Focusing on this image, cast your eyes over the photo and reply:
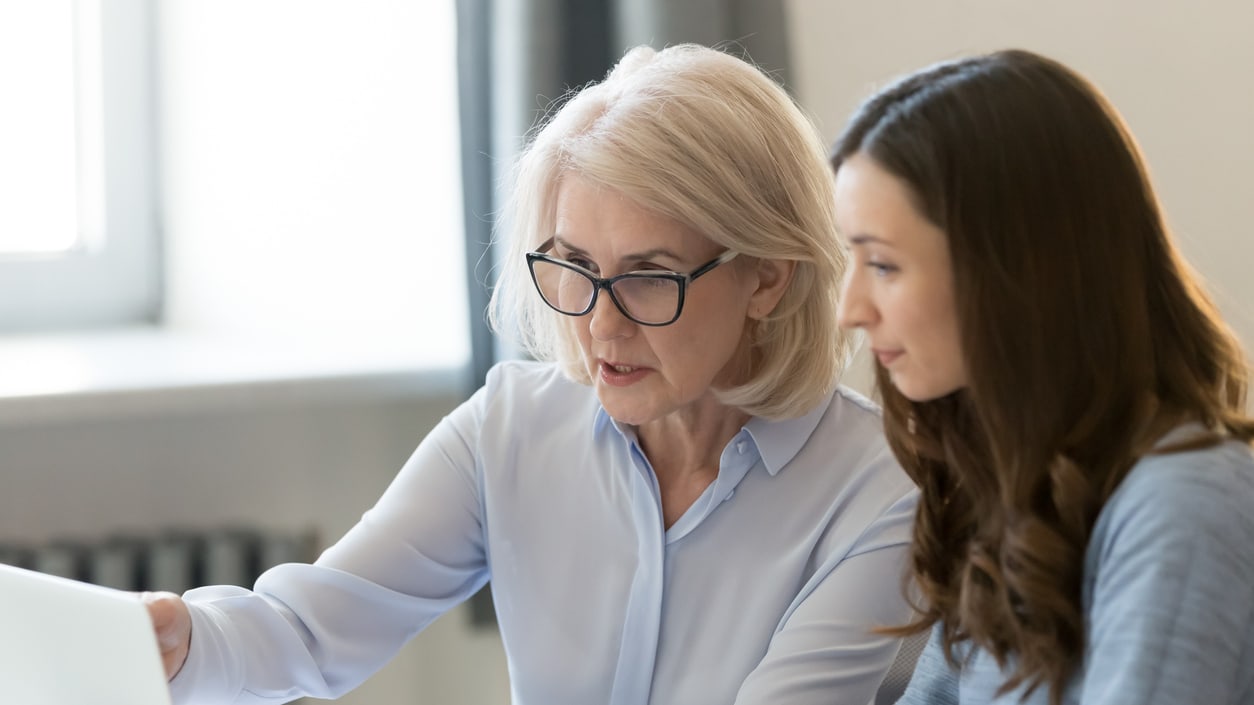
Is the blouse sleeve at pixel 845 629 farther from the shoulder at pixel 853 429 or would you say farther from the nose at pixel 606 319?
the nose at pixel 606 319

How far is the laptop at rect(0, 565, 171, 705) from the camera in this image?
0.96m

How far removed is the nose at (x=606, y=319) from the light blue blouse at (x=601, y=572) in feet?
0.55

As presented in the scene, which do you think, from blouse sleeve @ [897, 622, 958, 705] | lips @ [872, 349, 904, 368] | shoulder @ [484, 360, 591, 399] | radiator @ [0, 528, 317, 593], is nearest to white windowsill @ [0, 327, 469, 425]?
radiator @ [0, 528, 317, 593]

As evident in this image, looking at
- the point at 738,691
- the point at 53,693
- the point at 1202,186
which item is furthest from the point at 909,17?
the point at 53,693

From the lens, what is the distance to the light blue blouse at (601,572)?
131 centimetres

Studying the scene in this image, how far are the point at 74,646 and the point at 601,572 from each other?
0.60 m

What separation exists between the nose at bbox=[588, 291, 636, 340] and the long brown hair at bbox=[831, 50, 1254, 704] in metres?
0.45

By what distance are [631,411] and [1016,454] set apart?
0.52 meters

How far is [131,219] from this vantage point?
2447 millimetres

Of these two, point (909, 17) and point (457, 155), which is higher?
point (909, 17)

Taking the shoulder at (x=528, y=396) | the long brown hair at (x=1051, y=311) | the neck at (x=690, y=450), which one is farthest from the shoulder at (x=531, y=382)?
the long brown hair at (x=1051, y=311)

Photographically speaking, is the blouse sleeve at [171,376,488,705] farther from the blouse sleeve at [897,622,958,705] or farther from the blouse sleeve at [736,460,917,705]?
the blouse sleeve at [897,622,958,705]

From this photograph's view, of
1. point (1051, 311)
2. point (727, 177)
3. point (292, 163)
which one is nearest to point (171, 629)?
point (727, 177)

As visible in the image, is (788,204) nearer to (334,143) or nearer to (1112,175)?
(1112,175)
